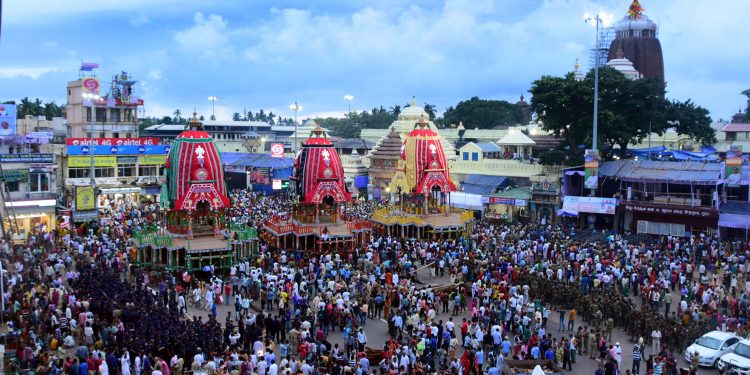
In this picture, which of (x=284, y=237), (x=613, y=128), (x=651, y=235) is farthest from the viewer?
(x=613, y=128)

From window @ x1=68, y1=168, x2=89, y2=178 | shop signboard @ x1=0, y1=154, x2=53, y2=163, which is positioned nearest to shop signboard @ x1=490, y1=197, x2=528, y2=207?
shop signboard @ x1=0, y1=154, x2=53, y2=163

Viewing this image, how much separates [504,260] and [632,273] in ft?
16.0

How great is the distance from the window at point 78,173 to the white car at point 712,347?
4443 cm

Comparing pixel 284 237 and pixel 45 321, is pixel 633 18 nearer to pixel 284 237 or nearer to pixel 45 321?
pixel 284 237

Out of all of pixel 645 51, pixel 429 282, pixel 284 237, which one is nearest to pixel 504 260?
pixel 429 282

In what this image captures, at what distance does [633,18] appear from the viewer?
71.8 meters

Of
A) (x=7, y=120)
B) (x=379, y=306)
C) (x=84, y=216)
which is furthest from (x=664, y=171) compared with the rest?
(x=7, y=120)

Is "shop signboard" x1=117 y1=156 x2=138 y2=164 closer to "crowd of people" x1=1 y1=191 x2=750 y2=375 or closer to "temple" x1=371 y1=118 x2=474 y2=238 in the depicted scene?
"crowd of people" x1=1 y1=191 x2=750 y2=375

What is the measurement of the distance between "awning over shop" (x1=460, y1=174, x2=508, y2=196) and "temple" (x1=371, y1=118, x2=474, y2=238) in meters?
6.20

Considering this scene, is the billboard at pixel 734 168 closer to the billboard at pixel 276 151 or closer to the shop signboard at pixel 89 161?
A: the billboard at pixel 276 151

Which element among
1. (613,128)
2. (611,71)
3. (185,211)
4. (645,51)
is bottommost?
(185,211)

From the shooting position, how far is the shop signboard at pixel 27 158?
4022cm

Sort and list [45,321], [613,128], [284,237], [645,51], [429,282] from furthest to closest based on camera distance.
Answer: [645,51] → [613,128] → [284,237] → [429,282] → [45,321]

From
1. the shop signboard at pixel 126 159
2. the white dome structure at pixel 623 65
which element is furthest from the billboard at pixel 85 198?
the white dome structure at pixel 623 65
